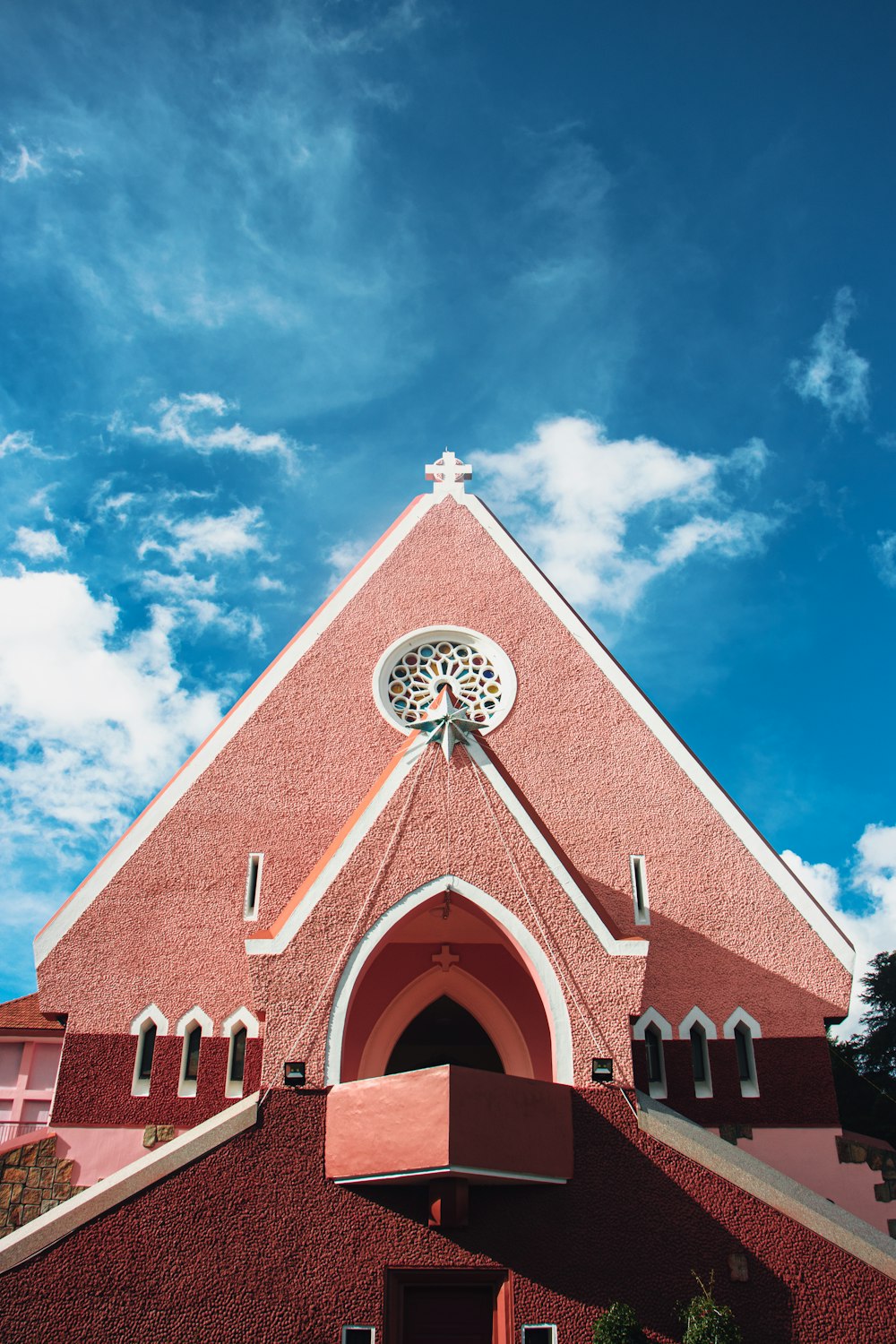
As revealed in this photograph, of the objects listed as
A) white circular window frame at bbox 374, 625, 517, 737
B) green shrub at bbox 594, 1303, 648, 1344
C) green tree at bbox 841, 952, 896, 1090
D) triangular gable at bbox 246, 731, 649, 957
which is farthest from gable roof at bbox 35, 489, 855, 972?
green tree at bbox 841, 952, 896, 1090

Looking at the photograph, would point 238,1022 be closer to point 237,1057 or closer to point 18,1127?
point 237,1057

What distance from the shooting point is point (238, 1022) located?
12.5 m

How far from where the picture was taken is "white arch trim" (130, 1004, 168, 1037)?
12.4 meters

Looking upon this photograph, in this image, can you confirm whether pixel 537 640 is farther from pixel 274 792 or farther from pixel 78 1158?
pixel 78 1158

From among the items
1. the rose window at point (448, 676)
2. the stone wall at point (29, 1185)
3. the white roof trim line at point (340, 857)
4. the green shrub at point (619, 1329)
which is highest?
the rose window at point (448, 676)

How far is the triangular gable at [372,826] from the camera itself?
399 inches

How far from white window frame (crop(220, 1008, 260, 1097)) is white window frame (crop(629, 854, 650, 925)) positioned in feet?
16.0

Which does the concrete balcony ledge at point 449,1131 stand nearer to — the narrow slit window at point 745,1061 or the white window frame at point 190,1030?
the white window frame at point 190,1030

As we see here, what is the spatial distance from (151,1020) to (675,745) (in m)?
7.57

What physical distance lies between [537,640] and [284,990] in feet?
22.6

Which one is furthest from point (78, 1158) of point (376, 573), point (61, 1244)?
point (376, 573)

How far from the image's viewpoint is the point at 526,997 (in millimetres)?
12781

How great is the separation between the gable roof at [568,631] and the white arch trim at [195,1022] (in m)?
1.89

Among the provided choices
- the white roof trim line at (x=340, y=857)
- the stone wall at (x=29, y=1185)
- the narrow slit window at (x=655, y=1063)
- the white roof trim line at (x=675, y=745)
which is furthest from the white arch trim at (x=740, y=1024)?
the stone wall at (x=29, y=1185)
